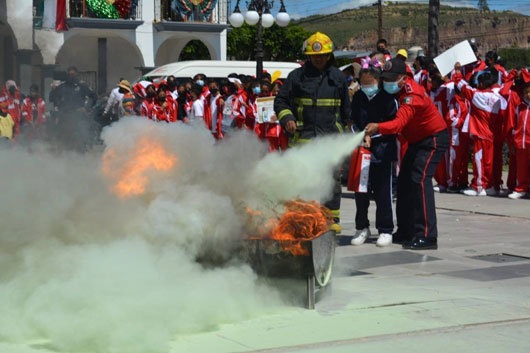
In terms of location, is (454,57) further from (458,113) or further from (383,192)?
(383,192)

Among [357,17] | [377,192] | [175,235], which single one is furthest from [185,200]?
[357,17]

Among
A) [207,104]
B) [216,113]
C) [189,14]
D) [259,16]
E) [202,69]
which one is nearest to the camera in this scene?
[216,113]

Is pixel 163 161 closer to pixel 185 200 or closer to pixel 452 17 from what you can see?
pixel 185 200

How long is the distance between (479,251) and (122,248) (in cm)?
450

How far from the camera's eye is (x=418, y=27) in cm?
12369

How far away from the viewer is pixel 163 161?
643 centimetres

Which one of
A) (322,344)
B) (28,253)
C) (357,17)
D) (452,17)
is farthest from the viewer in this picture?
(357,17)

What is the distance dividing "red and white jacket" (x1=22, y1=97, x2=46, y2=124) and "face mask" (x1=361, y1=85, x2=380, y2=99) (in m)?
3.23

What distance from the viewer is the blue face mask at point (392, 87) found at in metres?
8.90

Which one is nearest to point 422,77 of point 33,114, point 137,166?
point 33,114

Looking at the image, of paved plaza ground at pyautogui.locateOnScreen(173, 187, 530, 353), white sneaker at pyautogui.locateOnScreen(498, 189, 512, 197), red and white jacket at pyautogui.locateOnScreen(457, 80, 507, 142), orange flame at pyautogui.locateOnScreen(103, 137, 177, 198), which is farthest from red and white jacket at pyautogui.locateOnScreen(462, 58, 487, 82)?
orange flame at pyautogui.locateOnScreen(103, 137, 177, 198)

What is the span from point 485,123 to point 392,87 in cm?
568

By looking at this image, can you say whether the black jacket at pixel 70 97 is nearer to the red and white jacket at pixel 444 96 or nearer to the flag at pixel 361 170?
the flag at pixel 361 170

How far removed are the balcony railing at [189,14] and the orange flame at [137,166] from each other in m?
32.5
